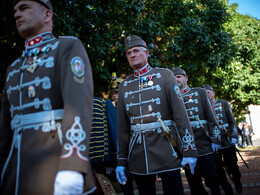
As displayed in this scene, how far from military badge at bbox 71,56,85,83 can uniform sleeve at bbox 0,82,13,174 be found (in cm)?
73

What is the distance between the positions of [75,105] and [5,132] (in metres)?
0.77

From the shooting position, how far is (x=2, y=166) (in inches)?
76.6

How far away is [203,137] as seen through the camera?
203 inches

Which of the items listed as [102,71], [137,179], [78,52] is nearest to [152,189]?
[137,179]

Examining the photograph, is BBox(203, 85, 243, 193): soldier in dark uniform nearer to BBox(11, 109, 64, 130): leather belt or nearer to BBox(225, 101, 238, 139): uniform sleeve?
BBox(225, 101, 238, 139): uniform sleeve

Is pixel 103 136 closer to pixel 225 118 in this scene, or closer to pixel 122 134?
pixel 122 134

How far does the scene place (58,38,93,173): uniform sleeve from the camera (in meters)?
1.55

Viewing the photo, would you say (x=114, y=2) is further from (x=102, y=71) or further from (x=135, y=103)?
(x=135, y=103)

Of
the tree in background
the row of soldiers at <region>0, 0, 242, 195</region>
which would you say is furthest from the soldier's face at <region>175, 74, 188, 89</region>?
the tree in background

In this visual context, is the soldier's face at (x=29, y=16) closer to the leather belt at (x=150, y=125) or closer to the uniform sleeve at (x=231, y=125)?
the leather belt at (x=150, y=125)

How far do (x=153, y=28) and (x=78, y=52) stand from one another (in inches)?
324

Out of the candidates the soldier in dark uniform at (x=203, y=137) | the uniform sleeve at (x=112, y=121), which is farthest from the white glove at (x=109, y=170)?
the soldier in dark uniform at (x=203, y=137)

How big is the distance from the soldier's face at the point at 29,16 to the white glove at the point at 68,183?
1.06 metres

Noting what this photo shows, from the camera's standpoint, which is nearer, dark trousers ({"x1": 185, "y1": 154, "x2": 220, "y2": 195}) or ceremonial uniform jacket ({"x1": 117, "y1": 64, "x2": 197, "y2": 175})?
ceremonial uniform jacket ({"x1": 117, "y1": 64, "x2": 197, "y2": 175})
